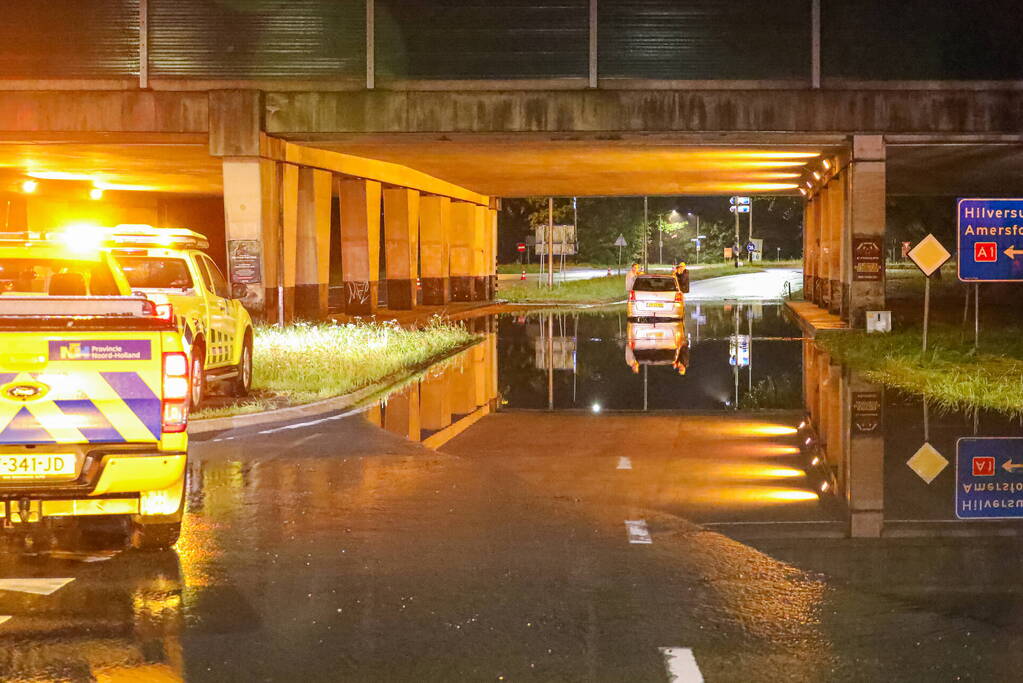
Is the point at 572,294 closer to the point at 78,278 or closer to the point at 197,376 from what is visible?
the point at 197,376

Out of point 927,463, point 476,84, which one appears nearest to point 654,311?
point 476,84

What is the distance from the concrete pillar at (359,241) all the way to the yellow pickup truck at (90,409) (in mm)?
34929

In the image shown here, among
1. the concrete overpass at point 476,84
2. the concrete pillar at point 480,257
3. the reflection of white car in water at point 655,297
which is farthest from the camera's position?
the concrete pillar at point 480,257

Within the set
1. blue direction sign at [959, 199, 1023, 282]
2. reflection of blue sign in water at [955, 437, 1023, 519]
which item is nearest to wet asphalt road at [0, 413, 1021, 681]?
reflection of blue sign in water at [955, 437, 1023, 519]

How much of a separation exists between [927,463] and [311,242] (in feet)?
87.9

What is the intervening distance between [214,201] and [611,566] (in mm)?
59498

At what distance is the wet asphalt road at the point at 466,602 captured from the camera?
6453 millimetres

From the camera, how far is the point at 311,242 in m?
37.8

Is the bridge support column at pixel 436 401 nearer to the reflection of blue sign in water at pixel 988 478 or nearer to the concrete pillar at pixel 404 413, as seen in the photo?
the concrete pillar at pixel 404 413

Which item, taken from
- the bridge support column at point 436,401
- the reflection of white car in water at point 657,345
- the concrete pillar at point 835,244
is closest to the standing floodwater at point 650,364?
the reflection of white car in water at point 657,345

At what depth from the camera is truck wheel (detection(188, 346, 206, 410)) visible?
53.3ft

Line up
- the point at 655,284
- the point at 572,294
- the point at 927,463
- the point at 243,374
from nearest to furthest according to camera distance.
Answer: the point at 927,463
the point at 243,374
the point at 655,284
the point at 572,294

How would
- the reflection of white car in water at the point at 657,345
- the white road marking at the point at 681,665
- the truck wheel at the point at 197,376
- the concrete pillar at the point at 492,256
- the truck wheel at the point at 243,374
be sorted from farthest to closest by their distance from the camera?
1. the concrete pillar at the point at 492,256
2. the reflection of white car in water at the point at 657,345
3. the truck wheel at the point at 243,374
4. the truck wheel at the point at 197,376
5. the white road marking at the point at 681,665

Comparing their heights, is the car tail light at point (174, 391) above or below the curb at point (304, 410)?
above
